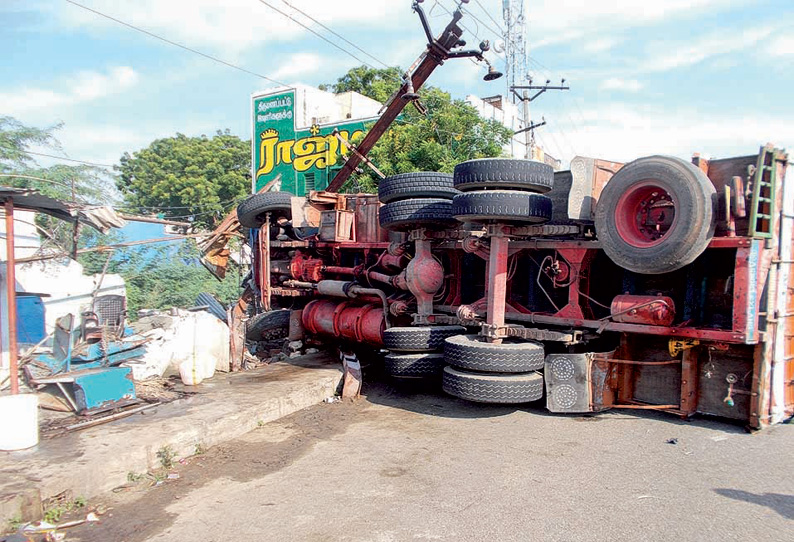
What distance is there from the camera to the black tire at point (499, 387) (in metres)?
5.37

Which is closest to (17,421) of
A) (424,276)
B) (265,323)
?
(424,276)

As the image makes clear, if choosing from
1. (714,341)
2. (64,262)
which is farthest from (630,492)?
(64,262)

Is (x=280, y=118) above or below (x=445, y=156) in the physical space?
above

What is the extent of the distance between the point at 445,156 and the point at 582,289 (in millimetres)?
10330

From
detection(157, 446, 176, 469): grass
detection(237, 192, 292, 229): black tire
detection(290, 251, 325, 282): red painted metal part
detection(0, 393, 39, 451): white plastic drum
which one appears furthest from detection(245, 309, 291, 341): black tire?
detection(0, 393, 39, 451): white plastic drum

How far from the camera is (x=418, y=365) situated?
6184mm

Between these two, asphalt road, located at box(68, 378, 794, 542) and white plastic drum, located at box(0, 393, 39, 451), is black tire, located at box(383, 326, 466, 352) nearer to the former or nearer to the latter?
asphalt road, located at box(68, 378, 794, 542)

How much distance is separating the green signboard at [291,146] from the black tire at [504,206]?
16.0 metres

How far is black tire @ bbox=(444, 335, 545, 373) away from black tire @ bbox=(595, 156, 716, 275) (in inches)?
46.8

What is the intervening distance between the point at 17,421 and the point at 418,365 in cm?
364

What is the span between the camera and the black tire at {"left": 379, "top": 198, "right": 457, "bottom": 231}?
21.8ft

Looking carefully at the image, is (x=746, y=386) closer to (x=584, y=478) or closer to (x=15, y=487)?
(x=584, y=478)

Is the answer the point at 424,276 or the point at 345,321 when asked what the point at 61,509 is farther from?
the point at 345,321

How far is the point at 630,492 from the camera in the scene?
12.7 feet
